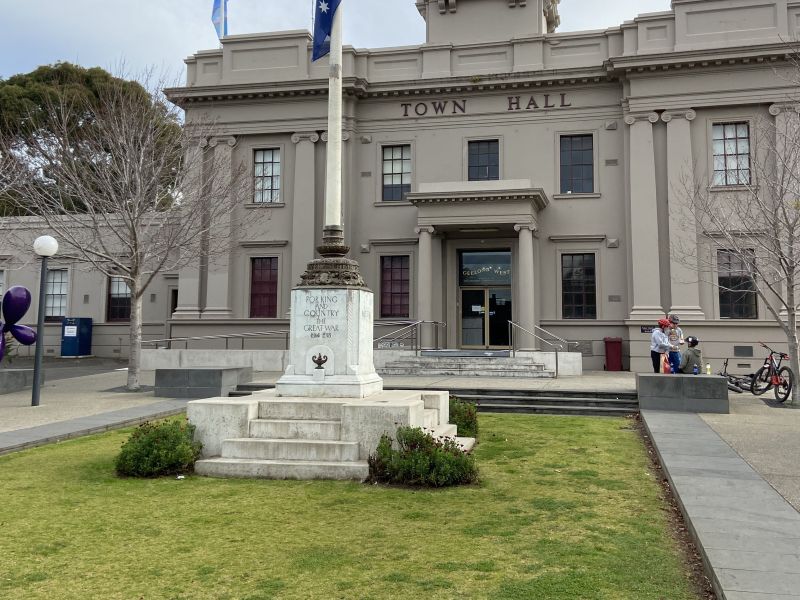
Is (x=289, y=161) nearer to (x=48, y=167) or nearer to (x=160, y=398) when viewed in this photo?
(x=48, y=167)

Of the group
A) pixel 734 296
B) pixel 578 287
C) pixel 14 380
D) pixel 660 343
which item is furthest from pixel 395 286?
pixel 14 380

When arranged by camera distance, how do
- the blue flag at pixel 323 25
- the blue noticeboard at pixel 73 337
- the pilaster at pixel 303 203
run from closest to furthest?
the blue flag at pixel 323 25
the pilaster at pixel 303 203
the blue noticeboard at pixel 73 337

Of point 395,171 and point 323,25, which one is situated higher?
point 395,171

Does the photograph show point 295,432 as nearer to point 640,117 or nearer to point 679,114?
point 640,117

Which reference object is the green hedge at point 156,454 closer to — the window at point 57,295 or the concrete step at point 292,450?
the concrete step at point 292,450

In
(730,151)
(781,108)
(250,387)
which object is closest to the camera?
(250,387)

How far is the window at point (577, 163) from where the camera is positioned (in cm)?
2388

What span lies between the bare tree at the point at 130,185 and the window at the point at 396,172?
6.25 m

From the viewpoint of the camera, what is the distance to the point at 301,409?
28.6ft

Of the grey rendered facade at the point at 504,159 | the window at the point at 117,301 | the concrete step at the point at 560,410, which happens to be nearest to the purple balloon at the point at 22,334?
the grey rendered facade at the point at 504,159

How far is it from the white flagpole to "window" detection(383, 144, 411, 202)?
571 inches

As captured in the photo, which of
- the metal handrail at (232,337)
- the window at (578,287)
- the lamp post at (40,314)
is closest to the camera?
the lamp post at (40,314)

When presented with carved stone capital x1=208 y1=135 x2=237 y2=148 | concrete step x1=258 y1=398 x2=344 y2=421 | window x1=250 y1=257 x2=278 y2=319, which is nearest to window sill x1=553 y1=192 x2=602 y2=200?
window x1=250 y1=257 x2=278 y2=319

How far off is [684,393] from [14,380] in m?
16.6
